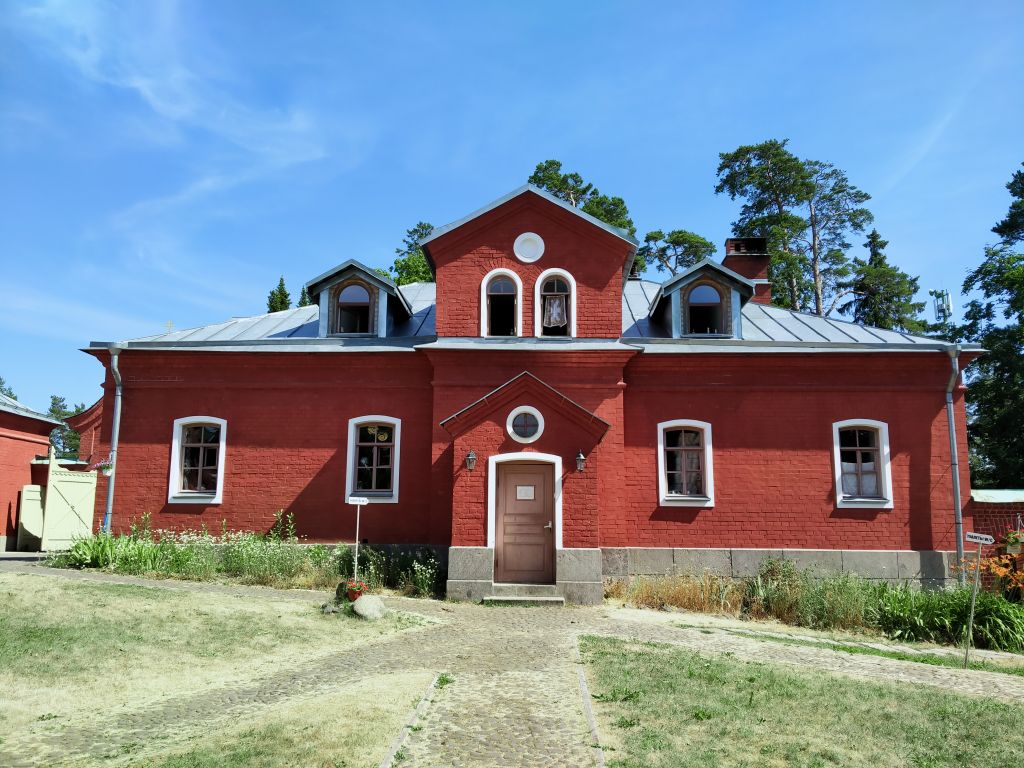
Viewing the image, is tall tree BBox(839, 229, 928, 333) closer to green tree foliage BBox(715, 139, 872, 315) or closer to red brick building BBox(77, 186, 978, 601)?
green tree foliage BBox(715, 139, 872, 315)

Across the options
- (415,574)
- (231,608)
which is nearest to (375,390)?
(415,574)

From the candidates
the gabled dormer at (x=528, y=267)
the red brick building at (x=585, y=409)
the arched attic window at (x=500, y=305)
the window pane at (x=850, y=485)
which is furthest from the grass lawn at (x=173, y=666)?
the window pane at (x=850, y=485)

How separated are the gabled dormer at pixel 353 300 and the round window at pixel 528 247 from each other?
3.00m

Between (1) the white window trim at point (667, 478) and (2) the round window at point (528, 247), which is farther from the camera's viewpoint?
(2) the round window at point (528, 247)

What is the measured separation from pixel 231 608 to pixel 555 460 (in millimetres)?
5876

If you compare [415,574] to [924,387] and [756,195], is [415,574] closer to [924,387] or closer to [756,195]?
[924,387]

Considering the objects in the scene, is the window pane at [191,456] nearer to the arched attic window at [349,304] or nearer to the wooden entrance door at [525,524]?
the arched attic window at [349,304]

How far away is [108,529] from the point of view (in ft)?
48.8

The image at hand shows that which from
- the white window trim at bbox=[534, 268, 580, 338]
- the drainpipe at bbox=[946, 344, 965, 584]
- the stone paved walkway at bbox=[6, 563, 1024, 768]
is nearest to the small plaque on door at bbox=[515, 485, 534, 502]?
the stone paved walkway at bbox=[6, 563, 1024, 768]

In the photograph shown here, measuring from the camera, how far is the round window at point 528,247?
14867mm

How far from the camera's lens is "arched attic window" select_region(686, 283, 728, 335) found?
15922 millimetres

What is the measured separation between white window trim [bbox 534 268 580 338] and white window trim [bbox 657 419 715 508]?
9.37ft

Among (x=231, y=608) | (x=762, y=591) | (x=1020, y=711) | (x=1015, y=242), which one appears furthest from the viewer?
(x=1015, y=242)

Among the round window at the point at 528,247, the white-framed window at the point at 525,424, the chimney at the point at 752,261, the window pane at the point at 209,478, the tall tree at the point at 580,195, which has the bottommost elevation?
the window pane at the point at 209,478
